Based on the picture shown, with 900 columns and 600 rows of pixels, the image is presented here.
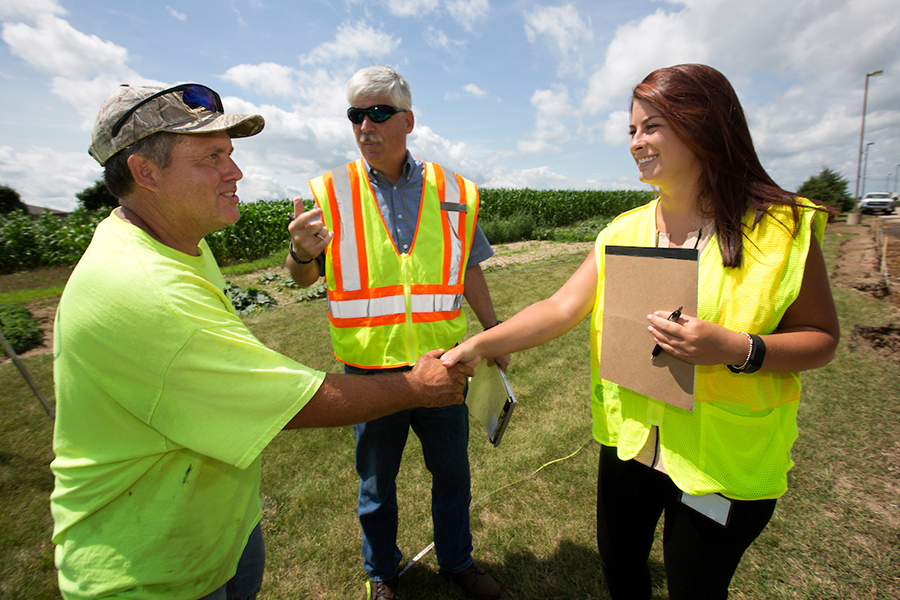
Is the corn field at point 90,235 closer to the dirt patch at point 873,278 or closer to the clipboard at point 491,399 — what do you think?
the dirt patch at point 873,278

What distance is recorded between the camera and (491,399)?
2107mm

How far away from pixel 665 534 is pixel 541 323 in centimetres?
95

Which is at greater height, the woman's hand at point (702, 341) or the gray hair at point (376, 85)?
the gray hair at point (376, 85)

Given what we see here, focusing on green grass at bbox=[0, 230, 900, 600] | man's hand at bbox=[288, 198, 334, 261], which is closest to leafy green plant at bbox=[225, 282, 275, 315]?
green grass at bbox=[0, 230, 900, 600]

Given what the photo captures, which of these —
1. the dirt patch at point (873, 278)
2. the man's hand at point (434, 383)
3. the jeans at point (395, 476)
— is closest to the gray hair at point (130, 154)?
the man's hand at point (434, 383)

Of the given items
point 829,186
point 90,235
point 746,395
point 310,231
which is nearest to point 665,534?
point 746,395

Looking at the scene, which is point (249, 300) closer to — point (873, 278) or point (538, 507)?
point (538, 507)

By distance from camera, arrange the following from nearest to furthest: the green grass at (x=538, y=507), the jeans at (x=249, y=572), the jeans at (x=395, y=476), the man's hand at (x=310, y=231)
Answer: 1. the jeans at (x=249, y=572)
2. the man's hand at (x=310, y=231)
3. the jeans at (x=395, y=476)
4. the green grass at (x=538, y=507)

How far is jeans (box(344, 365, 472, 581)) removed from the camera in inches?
87.7

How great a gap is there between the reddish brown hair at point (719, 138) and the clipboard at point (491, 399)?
990 millimetres

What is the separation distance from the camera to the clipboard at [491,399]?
6.06 feet

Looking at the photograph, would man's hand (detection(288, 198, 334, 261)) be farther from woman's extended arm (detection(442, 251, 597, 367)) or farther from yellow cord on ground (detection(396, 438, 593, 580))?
yellow cord on ground (detection(396, 438, 593, 580))

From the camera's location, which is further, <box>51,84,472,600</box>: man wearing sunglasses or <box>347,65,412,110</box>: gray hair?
<box>347,65,412,110</box>: gray hair

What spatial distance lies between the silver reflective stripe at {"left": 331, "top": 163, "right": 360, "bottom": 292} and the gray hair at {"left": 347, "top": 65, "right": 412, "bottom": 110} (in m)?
0.41
